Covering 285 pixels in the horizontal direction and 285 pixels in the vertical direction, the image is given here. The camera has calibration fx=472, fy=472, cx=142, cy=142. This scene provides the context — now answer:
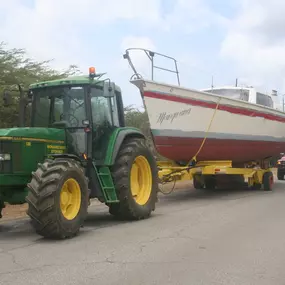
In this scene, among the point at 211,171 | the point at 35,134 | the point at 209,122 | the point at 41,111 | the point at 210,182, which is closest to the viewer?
the point at 35,134

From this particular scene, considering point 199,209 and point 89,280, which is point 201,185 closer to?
point 199,209

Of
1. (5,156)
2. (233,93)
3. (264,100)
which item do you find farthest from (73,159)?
(264,100)

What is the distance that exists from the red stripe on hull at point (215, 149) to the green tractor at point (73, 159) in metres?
2.54

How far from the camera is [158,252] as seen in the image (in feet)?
20.4

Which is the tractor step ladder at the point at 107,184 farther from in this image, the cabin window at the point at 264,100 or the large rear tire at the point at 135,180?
the cabin window at the point at 264,100

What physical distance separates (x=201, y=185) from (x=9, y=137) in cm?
931

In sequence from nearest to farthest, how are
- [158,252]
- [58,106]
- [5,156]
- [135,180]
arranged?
[158,252], [5,156], [58,106], [135,180]

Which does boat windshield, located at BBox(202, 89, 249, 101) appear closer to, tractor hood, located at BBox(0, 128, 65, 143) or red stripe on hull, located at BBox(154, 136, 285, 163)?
red stripe on hull, located at BBox(154, 136, 285, 163)

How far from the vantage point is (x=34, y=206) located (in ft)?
21.9

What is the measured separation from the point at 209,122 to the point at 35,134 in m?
6.45

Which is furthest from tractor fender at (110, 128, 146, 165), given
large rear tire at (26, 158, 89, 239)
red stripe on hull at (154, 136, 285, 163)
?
red stripe on hull at (154, 136, 285, 163)

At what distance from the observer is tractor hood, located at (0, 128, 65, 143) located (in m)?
7.24

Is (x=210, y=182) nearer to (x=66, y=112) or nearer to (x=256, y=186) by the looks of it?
(x=256, y=186)

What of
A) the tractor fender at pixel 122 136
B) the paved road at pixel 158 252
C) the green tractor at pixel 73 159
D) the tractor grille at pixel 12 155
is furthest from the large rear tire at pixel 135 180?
the tractor grille at pixel 12 155
